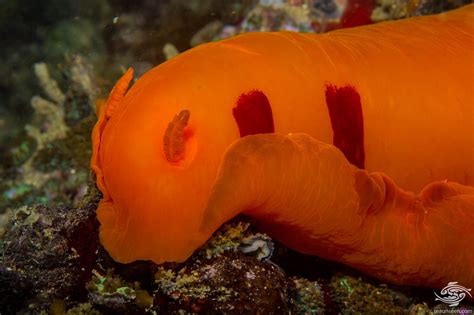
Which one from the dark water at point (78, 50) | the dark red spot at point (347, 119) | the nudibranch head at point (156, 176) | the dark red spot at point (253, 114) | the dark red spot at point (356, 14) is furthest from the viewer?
the dark red spot at point (356, 14)

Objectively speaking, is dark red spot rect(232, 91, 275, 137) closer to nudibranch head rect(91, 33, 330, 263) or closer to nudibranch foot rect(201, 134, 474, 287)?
nudibranch head rect(91, 33, 330, 263)

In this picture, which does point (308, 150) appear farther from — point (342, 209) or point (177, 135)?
point (177, 135)

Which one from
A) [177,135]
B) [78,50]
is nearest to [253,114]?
[177,135]

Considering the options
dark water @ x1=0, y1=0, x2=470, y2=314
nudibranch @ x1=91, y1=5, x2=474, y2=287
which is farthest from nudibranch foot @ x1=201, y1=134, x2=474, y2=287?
dark water @ x1=0, y1=0, x2=470, y2=314

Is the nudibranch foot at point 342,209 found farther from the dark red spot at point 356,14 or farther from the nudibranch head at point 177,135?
the dark red spot at point 356,14

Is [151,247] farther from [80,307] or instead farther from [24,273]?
[24,273]

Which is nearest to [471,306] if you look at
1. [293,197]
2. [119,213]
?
[293,197]

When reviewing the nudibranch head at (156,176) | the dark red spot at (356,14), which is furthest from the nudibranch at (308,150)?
the dark red spot at (356,14)
